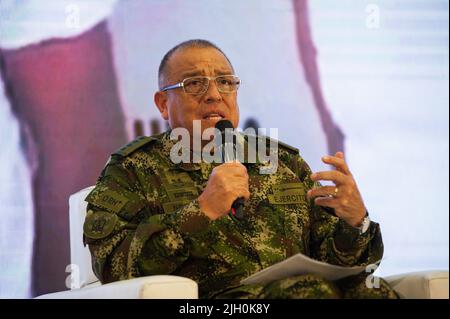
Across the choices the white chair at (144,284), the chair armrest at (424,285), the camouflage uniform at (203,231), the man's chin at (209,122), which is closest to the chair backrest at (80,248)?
the white chair at (144,284)

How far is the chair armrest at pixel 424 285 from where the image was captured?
7.49 feet

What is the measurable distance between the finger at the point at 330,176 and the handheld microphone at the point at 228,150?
22 centimetres

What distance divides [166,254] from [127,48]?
192 cm

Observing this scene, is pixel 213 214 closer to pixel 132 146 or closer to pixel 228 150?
pixel 228 150

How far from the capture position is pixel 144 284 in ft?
6.59

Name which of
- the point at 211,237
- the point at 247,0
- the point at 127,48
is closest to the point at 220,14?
the point at 247,0

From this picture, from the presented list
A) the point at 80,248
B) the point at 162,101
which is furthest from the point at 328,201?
the point at 80,248

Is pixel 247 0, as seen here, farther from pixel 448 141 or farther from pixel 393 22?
pixel 448 141

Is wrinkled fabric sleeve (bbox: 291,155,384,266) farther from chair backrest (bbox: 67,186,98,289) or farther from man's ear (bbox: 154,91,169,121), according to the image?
chair backrest (bbox: 67,186,98,289)

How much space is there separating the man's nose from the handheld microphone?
106 millimetres

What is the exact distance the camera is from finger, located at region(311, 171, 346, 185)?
2252 millimetres

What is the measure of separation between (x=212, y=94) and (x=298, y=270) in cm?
77

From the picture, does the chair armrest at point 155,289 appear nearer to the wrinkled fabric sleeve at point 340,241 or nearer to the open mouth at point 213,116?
the wrinkled fabric sleeve at point 340,241

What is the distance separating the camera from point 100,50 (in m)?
3.97
